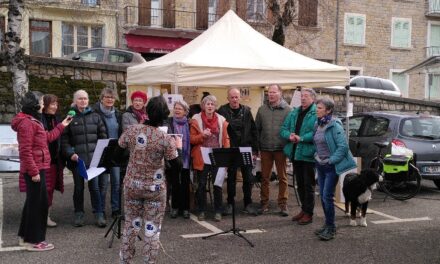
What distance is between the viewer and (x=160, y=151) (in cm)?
450

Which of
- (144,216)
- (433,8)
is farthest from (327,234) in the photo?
(433,8)

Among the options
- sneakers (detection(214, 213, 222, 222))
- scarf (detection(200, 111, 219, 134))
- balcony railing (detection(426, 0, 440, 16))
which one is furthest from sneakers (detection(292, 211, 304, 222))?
balcony railing (detection(426, 0, 440, 16))

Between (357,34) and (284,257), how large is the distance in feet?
83.8

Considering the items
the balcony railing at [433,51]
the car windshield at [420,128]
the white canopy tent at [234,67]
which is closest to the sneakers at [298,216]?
the white canopy tent at [234,67]

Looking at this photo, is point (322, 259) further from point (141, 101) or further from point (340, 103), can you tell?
point (340, 103)

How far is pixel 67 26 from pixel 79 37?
0.70 metres

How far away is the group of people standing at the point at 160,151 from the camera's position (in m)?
4.53

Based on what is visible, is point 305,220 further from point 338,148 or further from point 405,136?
point 405,136

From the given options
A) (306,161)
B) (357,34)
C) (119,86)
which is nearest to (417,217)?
(306,161)

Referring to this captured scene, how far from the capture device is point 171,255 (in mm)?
5684

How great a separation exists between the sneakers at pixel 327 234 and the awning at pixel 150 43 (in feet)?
63.5

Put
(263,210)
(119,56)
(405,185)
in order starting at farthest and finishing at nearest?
(119,56) → (405,185) → (263,210)

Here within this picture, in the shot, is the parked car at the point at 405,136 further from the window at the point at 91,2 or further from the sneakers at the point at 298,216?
the window at the point at 91,2

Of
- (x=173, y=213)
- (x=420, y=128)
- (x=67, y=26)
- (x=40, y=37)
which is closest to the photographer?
(x=173, y=213)
